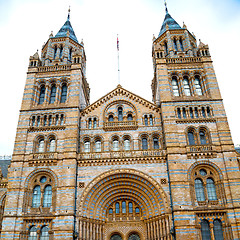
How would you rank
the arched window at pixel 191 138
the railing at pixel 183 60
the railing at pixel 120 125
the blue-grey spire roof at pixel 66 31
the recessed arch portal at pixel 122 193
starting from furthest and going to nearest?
the blue-grey spire roof at pixel 66 31, the railing at pixel 183 60, the railing at pixel 120 125, the arched window at pixel 191 138, the recessed arch portal at pixel 122 193

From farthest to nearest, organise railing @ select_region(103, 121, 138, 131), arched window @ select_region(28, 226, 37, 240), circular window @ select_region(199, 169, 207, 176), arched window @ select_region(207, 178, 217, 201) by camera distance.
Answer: railing @ select_region(103, 121, 138, 131) < circular window @ select_region(199, 169, 207, 176) < arched window @ select_region(207, 178, 217, 201) < arched window @ select_region(28, 226, 37, 240)

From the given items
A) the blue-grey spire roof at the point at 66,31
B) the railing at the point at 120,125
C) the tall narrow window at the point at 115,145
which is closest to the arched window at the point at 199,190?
the railing at the point at 120,125

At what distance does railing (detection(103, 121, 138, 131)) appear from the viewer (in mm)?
26734

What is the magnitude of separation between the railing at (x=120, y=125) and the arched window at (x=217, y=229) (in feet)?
36.2

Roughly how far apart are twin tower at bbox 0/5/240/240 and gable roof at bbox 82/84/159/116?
11 cm

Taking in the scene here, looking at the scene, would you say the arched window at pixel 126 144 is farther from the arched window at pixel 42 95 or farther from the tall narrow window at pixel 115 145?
the arched window at pixel 42 95

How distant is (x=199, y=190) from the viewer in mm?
23391

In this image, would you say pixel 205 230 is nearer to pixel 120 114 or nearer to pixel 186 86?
pixel 120 114

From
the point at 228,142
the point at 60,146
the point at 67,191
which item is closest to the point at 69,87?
the point at 60,146

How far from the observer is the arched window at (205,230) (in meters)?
21.6

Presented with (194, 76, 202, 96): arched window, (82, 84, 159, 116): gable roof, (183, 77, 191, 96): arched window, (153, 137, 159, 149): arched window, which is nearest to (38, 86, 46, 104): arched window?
(82, 84, 159, 116): gable roof

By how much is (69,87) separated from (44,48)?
872 cm

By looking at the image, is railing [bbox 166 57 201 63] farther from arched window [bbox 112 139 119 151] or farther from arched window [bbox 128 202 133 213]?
arched window [bbox 128 202 133 213]

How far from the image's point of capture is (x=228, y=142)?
973 inches
